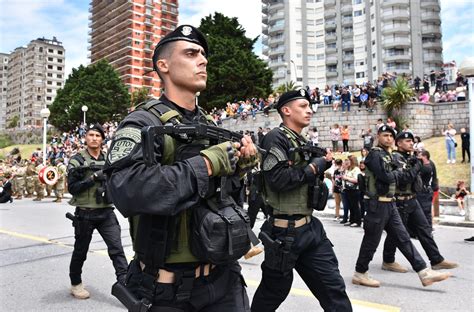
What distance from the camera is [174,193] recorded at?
1.66m

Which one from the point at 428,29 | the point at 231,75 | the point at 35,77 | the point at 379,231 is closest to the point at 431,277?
the point at 379,231

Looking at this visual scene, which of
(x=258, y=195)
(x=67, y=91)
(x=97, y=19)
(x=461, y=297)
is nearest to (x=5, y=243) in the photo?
(x=258, y=195)

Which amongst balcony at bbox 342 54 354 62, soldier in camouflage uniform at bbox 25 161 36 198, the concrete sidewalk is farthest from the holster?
balcony at bbox 342 54 354 62

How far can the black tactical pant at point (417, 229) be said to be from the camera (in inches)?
202

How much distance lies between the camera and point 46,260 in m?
6.02

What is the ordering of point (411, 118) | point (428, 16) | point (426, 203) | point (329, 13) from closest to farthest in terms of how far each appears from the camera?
point (426, 203), point (411, 118), point (428, 16), point (329, 13)

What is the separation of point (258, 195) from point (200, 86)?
1.86 meters

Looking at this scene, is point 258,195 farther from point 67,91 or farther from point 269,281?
Result: point 67,91

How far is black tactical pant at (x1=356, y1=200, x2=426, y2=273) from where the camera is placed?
460 cm

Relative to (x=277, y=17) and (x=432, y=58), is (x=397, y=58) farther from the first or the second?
(x=277, y=17)

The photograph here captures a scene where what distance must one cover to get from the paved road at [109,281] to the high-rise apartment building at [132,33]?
80.0 meters

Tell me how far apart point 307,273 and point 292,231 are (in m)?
0.35

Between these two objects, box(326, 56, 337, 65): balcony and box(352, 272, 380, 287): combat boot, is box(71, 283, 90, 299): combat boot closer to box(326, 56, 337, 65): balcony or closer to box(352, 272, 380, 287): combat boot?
box(352, 272, 380, 287): combat boot

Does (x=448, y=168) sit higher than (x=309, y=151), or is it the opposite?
(x=309, y=151)
